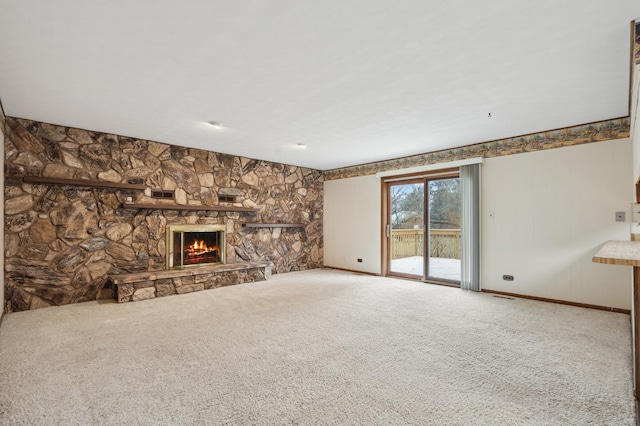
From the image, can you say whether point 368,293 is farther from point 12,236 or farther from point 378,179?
point 12,236

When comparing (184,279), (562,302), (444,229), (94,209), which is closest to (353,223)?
(444,229)

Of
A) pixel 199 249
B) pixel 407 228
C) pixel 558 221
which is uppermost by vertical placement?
pixel 558 221

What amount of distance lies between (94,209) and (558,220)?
6.53 m

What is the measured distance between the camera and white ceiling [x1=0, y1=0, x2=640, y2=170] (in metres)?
1.97

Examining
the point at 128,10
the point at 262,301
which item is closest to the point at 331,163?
the point at 262,301

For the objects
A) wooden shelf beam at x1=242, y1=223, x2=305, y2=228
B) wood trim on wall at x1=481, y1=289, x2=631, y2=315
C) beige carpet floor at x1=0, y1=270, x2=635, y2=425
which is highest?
wooden shelf beam at x1=242, y1=223, x2=305, y2=228

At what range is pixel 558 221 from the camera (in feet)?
14.3

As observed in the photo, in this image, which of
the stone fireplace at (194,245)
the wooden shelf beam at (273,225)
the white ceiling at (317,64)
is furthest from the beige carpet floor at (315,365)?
the white ceiling at (317,64)

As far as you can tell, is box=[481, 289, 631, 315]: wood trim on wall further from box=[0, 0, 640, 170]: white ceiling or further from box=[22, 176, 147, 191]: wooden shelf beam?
box=[22, 176, 147, 191]: wooden shelf beam

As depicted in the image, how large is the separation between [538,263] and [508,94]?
2.66m

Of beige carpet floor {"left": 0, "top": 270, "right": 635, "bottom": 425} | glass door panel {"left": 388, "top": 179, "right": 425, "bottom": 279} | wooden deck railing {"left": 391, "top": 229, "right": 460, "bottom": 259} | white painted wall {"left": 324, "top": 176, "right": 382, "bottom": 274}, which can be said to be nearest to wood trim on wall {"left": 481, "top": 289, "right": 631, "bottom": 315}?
beige carpet floor {"left": 0, "top": 270, "right": 635, "bottom": 425}

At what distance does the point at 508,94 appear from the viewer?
3154mm

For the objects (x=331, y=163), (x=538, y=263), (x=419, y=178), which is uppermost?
(x=331, y=163)

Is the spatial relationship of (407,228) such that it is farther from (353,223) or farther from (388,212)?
(353,223)
